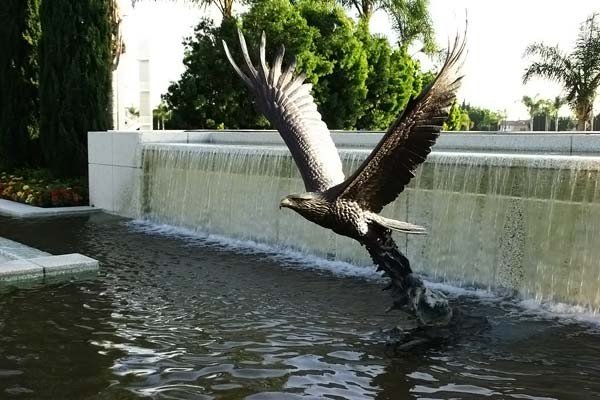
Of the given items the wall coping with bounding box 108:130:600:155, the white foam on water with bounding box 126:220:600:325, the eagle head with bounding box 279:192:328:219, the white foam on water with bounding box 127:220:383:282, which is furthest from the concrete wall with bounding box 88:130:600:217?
the eagle head with bounding box 279:192:328:219

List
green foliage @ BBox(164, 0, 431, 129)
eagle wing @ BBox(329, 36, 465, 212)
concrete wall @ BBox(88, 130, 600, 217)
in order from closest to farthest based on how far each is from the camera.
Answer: eagle wing @ BBox(329, 36, 465, 212)
concrete wall @ BBox(88, 130, 600, 217)
green foliage @ BBox(164, 0, 431, 129)

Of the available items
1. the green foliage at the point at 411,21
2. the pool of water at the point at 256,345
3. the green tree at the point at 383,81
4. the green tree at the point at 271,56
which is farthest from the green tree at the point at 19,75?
the green foliage at the point at 411,21

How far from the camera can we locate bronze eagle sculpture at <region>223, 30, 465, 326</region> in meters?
3.92

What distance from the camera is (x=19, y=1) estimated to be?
46.5 ft

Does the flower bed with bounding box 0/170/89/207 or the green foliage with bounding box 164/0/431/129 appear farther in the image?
the green foliage with bounding box 164/0/431/129

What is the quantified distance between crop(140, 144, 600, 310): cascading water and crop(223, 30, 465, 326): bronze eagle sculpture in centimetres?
164

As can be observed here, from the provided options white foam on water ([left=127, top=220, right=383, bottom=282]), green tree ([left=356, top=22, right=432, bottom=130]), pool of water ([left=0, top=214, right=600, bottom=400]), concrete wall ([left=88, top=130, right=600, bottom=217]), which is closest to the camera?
pool of water ([left=0, top=214, right=600, bottom=400])

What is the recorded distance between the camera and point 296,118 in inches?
186

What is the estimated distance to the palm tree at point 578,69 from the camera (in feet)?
58.5

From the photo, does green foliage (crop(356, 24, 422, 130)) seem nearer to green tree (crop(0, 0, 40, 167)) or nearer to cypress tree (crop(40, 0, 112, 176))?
cypress tree (crop(40, 0, 112, 176))

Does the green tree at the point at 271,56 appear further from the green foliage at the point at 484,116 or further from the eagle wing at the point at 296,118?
the green foliage at the point at 484,116

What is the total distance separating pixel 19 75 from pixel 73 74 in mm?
2080

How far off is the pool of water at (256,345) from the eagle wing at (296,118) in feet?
3.66

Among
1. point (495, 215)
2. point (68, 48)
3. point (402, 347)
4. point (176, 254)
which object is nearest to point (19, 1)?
point (68, 48)
